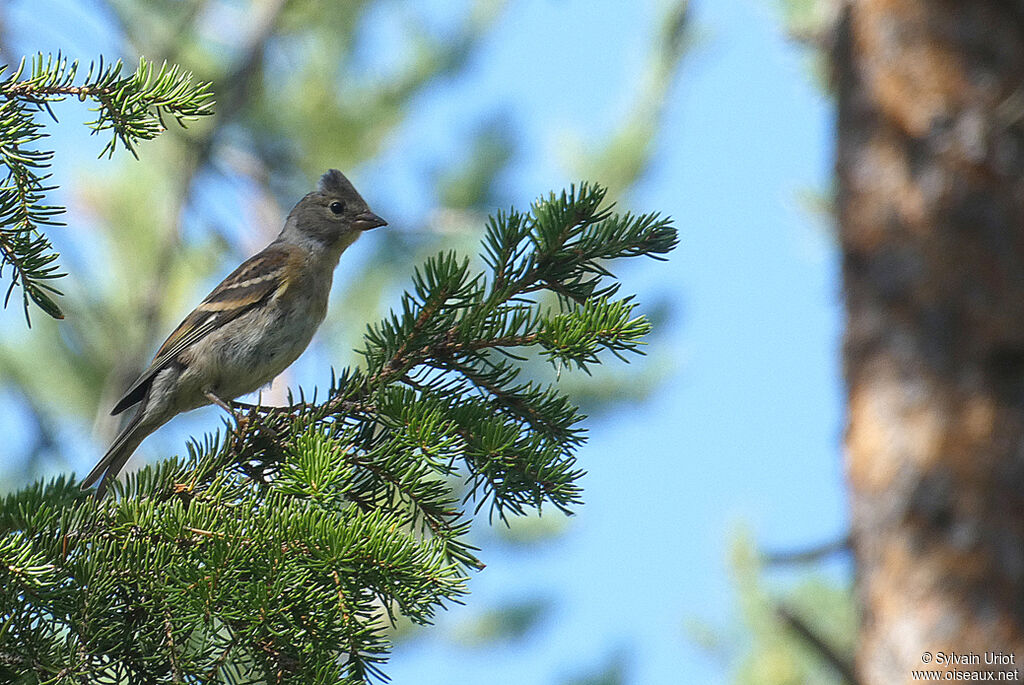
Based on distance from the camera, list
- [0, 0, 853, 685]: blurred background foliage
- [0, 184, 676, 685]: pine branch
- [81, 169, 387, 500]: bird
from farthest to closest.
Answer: [0, 0, 853, 685]: blurred background foliage, [81, 169, 387, 500]: bird, [0, 184, 676, 685]: pine branch

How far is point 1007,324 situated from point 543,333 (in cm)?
307

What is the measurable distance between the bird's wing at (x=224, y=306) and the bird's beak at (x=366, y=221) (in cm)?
36

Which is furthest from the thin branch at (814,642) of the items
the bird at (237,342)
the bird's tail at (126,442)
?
the bird's tail at (126,442)

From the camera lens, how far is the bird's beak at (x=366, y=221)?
4691mm

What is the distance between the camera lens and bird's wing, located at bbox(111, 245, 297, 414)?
426 centimetres

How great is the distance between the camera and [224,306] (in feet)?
14.3

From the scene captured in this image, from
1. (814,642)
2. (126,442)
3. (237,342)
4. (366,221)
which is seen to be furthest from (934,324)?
(126,442)

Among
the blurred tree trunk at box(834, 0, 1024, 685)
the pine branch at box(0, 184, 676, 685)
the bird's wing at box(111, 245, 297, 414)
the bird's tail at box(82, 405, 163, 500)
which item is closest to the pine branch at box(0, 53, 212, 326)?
the pine branch at box(0, 184, 676, 685)

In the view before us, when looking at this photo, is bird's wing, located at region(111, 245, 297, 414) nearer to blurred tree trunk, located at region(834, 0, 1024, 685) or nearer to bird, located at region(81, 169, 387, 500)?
bird, located at region(81, 169, 387, 500)

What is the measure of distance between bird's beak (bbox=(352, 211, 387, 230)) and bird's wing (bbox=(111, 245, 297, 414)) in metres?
0.36

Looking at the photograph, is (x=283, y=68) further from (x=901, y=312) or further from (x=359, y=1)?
(x=901, y=312)

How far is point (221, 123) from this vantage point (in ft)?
16.8

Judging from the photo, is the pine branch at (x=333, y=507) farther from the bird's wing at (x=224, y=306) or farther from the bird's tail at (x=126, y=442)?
the bird's wing at (x=224, y=306)

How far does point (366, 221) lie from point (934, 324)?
2576 mm
